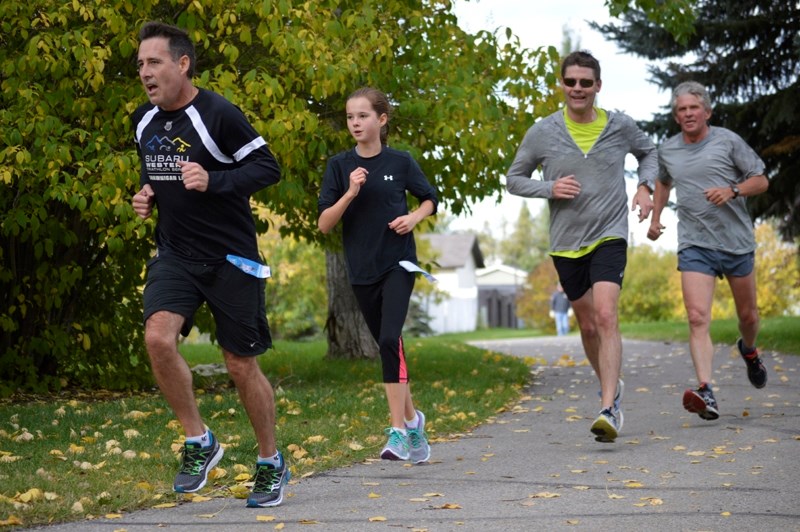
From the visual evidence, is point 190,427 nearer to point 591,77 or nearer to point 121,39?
point 591,77

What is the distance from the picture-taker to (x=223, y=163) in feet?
17.9

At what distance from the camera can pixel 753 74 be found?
19.4 meters

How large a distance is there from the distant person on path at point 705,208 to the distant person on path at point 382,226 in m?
2.26

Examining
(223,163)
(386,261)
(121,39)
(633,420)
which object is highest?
(121,39)

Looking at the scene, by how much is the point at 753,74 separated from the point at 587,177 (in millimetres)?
12762

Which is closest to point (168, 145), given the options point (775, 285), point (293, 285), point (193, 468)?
point (193, 468)

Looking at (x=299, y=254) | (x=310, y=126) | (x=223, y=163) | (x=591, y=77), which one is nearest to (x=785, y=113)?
(x=310, y=126)

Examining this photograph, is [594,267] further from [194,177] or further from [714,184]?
[194,177]

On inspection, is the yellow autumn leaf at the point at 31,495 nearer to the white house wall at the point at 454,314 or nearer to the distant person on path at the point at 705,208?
the distant person on path at the point at 705,208

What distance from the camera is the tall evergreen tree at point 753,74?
718 inches

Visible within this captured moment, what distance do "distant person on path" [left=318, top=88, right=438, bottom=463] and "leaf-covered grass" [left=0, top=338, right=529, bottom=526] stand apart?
649 mm

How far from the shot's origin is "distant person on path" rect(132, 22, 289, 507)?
17.6 ft

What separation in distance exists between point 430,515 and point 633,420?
4.21 m

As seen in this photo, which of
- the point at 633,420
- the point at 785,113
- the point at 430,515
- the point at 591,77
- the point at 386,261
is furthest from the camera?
the point at 785,113
